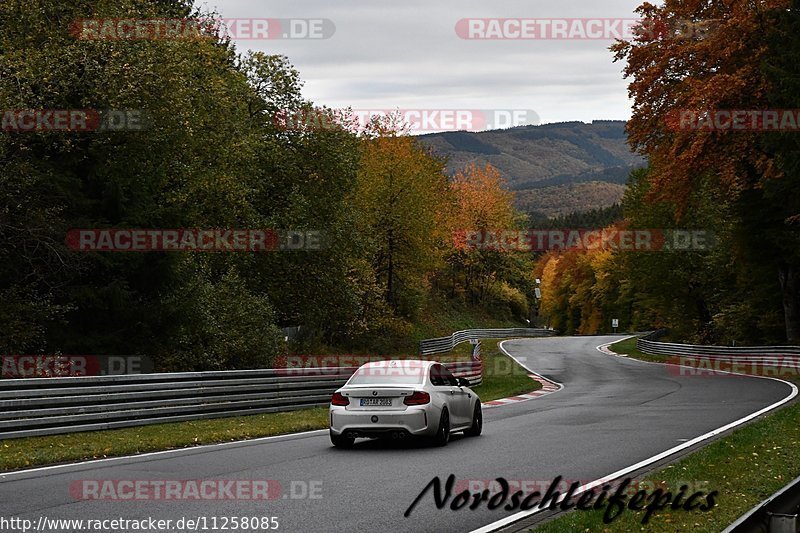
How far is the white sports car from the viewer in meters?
14.4

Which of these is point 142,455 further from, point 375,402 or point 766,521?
point 766,521

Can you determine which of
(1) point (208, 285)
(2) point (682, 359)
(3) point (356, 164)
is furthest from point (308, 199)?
(2) point (682, 359)

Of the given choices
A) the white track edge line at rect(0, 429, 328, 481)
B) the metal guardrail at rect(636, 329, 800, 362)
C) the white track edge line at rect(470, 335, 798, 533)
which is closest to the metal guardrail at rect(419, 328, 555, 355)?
the metal guardrail at rect(636, 329, 800, 362)

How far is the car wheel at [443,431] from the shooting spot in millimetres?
14844

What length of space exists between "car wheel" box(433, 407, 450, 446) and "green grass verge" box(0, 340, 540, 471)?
3.51 m

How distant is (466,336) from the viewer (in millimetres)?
71000

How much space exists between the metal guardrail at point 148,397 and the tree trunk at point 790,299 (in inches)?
930

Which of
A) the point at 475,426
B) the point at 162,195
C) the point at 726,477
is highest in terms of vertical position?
the point at 162,195

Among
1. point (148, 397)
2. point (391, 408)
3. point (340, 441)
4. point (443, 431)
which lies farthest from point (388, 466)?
point (148, 397)

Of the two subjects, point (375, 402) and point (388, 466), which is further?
point (375, 402)

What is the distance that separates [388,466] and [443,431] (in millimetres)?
2770

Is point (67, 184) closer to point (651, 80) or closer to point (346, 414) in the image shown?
point (346, 414)

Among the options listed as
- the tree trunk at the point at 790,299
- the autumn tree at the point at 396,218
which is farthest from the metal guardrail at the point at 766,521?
the autumn tree at the point at 396,218

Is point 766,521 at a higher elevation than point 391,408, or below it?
higher
